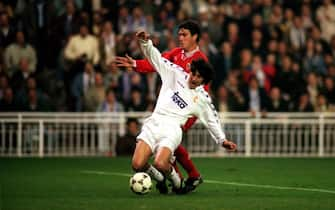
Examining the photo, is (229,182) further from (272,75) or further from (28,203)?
(272,75)

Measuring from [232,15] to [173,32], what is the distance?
198cm

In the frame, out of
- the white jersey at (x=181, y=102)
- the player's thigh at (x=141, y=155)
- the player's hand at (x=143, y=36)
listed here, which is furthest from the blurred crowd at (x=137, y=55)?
the player's thigh at (x=141, y=155)

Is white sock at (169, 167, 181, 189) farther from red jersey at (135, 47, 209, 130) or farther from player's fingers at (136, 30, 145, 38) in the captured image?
player's fingers at (136, 30, 145, 38)

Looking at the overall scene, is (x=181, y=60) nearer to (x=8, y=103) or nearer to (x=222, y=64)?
(x=8, y=103)

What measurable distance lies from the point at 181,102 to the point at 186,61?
998 millimetres

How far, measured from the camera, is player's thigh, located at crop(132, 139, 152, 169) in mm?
13070

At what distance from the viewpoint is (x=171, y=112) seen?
13.4 metres

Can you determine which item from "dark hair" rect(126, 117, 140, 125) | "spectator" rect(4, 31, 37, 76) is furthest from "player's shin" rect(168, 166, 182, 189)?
"spectator" rect(4, 31, 37, 76)

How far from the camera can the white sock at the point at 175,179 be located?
13.5 meters

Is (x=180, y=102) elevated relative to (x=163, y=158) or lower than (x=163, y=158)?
elevated

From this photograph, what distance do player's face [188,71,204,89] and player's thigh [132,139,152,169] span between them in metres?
0.95

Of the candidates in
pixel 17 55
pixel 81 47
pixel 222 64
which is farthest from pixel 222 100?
pixel 17 55

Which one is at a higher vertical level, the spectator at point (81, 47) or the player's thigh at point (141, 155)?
the spectator at point (81, 47)

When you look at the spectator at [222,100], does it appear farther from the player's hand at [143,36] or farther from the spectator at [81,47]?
the player's hand at [143,36]
